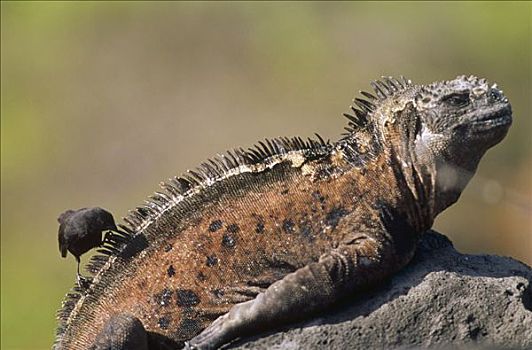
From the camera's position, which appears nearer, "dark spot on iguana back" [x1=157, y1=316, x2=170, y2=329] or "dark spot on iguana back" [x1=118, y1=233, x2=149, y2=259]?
"dark spot on iguana back" [x1=157, y1=316, x2=170, y2=329]

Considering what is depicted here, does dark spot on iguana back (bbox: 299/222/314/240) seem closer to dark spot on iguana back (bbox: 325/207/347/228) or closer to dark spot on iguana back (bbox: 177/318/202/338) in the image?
dark spot on iguana back (bbox: 325/207/347/228)

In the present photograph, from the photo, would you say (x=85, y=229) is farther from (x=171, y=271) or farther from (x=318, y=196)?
(x=318, y=196)

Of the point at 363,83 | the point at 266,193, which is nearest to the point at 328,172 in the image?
the point at 266,193

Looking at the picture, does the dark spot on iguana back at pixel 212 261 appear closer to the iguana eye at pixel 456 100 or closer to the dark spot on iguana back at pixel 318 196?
the dark spot on iguana back at pixel 318 196

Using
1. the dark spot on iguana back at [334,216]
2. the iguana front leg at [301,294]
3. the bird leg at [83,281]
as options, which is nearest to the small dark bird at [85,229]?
the bird leg at [83,281]

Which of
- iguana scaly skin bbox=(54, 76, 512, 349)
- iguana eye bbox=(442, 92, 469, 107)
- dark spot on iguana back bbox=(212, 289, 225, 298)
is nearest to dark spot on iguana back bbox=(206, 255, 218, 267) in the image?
iguana scaly skin bbox=(54, 76, 512, 349)

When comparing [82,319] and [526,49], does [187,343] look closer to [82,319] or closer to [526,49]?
[82,319]
